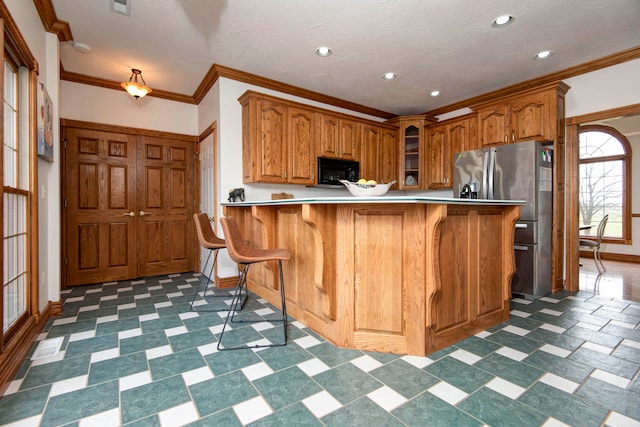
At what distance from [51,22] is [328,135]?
3.06 m

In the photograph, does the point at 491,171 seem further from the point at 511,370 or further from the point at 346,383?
the point at 346,383

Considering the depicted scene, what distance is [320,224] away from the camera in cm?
203

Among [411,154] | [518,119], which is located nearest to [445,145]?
[411,154]

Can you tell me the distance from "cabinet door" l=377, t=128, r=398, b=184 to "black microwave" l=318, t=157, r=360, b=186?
559 millimetres

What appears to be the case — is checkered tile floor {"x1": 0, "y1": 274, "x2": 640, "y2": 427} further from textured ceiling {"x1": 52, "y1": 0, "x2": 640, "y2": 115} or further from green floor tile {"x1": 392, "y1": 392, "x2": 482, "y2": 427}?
textured ceiling {"x1": 52, "y1": 0, "x2": 640, "y2": 115}

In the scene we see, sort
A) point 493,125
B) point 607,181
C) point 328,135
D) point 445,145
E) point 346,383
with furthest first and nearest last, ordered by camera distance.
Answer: point 607,181 → point 445,145 → point 328,135 → point 493,125 → point 346,383

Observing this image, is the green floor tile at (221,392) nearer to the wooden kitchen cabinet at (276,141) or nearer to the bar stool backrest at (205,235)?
the bar stool backrest at (205,235)

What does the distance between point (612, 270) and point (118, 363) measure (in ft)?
21.4

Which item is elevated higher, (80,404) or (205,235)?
(205,235)

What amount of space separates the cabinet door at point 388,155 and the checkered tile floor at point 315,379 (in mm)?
3022

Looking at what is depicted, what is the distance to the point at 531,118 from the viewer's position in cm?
354

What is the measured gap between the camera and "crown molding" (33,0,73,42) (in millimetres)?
→ 2434

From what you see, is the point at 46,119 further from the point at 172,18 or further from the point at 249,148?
the point at 249,148

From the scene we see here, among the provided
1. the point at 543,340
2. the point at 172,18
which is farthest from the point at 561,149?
the point at 172,18
